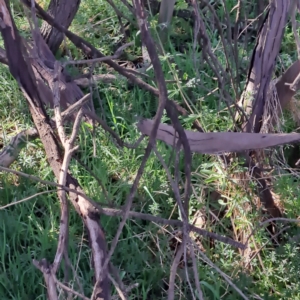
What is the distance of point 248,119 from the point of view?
199cm

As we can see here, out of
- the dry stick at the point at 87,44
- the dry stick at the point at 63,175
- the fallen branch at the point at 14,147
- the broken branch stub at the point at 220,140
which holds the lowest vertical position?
the fallen branch at the point at 14,147

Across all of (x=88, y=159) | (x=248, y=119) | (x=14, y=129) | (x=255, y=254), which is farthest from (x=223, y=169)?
(x=14, y=129)

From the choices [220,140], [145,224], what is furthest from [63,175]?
[145,224]

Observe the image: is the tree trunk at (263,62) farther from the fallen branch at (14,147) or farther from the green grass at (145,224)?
the fallen branch at (14,147)

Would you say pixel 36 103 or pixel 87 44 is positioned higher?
pixel 87 44

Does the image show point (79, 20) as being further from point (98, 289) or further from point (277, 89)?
point (98, 289)

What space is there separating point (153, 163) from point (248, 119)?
1.70 feet

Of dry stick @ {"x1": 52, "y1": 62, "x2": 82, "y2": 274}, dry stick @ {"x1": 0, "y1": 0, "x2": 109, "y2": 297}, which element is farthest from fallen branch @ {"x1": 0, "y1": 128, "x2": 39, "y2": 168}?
dry stick @ {"x1": 52, "y1": 62, "x2": 82, "y2": 274}

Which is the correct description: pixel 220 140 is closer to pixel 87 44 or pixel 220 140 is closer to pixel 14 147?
pixel 87 44

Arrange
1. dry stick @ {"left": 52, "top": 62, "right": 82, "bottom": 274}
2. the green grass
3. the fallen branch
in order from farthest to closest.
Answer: the fallen branch → the green grass → dry stick @ {"left": 52, "top": 62, "right": 82, "bottom": 274}

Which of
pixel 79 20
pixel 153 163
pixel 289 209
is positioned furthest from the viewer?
pixel 79 20

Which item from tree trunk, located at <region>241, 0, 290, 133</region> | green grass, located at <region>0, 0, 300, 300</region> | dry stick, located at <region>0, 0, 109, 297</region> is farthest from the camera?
green grass, located at <region>0, 0, 300, 300</region>

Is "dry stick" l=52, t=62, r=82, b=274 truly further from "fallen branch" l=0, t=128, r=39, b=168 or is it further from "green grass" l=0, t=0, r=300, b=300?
"fallen branch" l=0, t=128, r=39, b=168

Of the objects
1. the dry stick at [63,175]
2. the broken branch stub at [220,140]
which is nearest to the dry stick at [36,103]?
the dry stick at [63,175]
